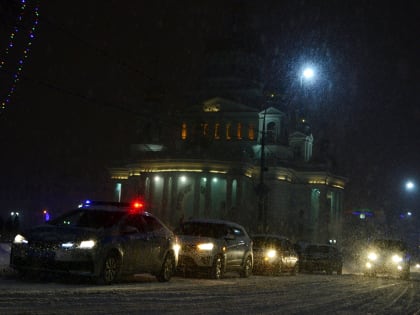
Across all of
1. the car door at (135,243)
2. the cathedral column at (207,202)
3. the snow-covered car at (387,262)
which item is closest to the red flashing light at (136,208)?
the car door at (135,243)

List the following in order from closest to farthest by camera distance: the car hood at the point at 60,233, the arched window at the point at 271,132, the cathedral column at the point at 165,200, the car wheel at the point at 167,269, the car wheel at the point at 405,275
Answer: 1. the car hood at the point at 60,233
2. the car wheel at the point at 167,269
3. the car wheel at the point at 405,275
4. the cathedral column at the point at 165,200
5. the arched window at the point at 271,132

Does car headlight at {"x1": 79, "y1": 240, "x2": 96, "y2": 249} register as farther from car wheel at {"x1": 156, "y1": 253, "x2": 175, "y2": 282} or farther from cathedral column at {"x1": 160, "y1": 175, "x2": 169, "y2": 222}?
cathedral column at {"x1": 160, "y1": 175, "x2": 169, "y2": 222}

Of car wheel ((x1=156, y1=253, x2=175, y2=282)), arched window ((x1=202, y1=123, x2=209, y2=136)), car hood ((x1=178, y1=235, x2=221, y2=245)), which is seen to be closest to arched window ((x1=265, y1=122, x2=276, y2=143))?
arched window ((x1=202, y1=123, x2=209, y2=136))

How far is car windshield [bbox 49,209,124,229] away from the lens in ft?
47.0

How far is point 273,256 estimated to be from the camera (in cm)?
2400

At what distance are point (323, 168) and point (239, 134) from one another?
11.4 metres

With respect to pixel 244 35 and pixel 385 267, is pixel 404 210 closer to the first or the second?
pixel 244 35

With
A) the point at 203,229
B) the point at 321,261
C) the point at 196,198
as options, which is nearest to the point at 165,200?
the point at 196,198

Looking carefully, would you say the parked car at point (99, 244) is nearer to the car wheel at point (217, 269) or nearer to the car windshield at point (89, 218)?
the car windshield at point (89, 218)

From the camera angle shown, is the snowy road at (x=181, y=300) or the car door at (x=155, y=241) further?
the car door at (x=155, y=241)

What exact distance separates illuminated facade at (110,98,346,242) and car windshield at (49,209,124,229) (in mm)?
51416

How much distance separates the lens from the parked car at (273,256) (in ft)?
78.4

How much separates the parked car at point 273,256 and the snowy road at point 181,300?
7905 millimetres

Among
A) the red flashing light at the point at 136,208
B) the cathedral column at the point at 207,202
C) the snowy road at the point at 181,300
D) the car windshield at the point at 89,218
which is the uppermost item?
the cathedral column at the point at 207,202
